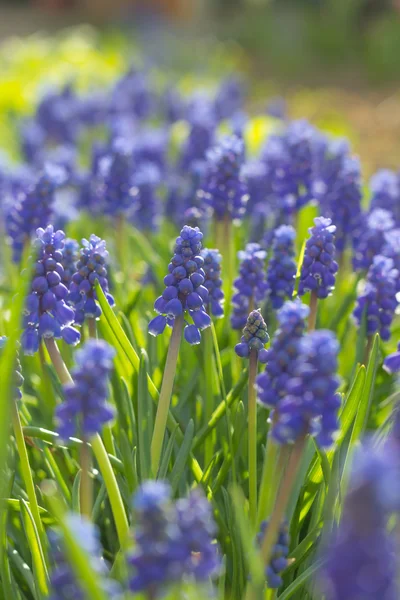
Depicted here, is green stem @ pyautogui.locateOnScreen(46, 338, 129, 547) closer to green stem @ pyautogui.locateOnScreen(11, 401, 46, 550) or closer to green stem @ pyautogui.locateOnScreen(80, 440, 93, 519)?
green stem @ pyautogui.locateOnScreen(80, 440, 93, 519)

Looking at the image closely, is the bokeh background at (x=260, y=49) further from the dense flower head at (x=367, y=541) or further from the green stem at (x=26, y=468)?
the dense flower head at (x=367, y=541)

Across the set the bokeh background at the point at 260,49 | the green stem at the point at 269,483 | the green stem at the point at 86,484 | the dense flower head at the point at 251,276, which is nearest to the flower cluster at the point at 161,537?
the green stem at the point at 86,484

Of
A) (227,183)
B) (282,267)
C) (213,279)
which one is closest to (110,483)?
(213,279)

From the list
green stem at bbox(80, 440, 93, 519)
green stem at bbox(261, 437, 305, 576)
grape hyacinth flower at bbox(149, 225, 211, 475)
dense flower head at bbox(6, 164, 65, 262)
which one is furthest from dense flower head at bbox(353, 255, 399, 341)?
dense flower head at bbox(6, 164, 65, 262)

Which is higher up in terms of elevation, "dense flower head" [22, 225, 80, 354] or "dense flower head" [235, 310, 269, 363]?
"dense flower head" [22, 225, 80, 354]

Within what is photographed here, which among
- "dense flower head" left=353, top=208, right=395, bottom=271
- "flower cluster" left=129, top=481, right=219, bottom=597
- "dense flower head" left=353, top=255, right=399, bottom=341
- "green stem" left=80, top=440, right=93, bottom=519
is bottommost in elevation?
"flower cluster" left=129, top=481, right=219, bottom=597

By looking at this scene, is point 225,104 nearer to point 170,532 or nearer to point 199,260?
point 199,260
